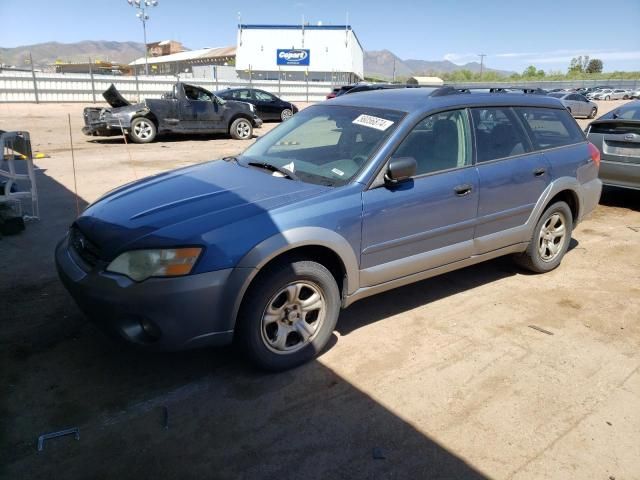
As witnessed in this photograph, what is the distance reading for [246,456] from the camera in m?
2.50

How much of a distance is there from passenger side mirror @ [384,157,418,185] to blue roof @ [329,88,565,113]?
20.2 inches

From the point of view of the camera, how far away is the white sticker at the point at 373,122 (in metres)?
3.72

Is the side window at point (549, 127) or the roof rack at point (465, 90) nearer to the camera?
the roof rack at point (465, 90)

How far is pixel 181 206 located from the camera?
3168 millimetres

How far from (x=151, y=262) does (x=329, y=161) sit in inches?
60.5

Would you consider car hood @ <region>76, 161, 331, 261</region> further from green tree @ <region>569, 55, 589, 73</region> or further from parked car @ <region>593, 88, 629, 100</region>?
green tree @ <region>569, 55, 589, 73</region>

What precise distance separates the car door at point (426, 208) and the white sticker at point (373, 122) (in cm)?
19

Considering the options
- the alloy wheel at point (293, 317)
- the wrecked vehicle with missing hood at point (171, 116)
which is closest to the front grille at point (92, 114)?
the wrecked vehicle with missing hood at point (171, 116)

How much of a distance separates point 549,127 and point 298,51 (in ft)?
204

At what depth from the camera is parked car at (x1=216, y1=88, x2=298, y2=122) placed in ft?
66.0

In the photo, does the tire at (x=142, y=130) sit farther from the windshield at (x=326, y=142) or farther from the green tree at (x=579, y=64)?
the green tree at (x=579, y=64)

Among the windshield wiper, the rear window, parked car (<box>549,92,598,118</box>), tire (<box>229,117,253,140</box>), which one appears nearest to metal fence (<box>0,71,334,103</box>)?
tire (<box>229,117,253,140</box>)

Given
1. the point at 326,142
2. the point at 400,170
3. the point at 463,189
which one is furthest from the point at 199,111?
the point at 400,170

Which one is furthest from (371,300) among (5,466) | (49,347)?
(5,466)
